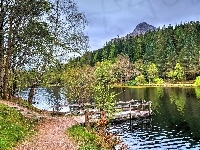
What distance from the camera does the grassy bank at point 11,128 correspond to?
19.0m

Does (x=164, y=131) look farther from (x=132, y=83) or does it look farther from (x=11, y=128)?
(x=132, y=83)

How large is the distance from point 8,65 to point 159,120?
896 inches

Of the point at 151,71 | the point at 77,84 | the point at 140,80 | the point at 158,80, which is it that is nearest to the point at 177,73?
the point at 158,80

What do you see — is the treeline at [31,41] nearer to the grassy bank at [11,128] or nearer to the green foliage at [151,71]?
the grassy bank at [11,128]

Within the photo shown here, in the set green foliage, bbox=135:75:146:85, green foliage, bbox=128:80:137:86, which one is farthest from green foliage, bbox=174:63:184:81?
green foliage, bbox=128:80:137:86

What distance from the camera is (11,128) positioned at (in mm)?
22516

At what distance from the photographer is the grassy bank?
749 inches

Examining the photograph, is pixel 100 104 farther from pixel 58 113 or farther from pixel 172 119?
pixel 172 119

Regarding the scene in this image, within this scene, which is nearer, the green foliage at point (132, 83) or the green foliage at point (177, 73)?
the green foliage at point (177, 73)

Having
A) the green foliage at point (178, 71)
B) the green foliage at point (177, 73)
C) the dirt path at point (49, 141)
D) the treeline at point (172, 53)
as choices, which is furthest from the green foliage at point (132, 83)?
the dirt path at point (49, 141)

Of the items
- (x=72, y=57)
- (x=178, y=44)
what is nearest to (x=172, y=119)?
(x=72, y=57)

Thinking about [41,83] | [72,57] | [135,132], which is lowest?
[135,132]

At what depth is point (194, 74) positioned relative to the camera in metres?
144

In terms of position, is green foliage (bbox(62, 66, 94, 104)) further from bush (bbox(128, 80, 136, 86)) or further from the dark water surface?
bush (bbox(128, 80, 136, 86))
